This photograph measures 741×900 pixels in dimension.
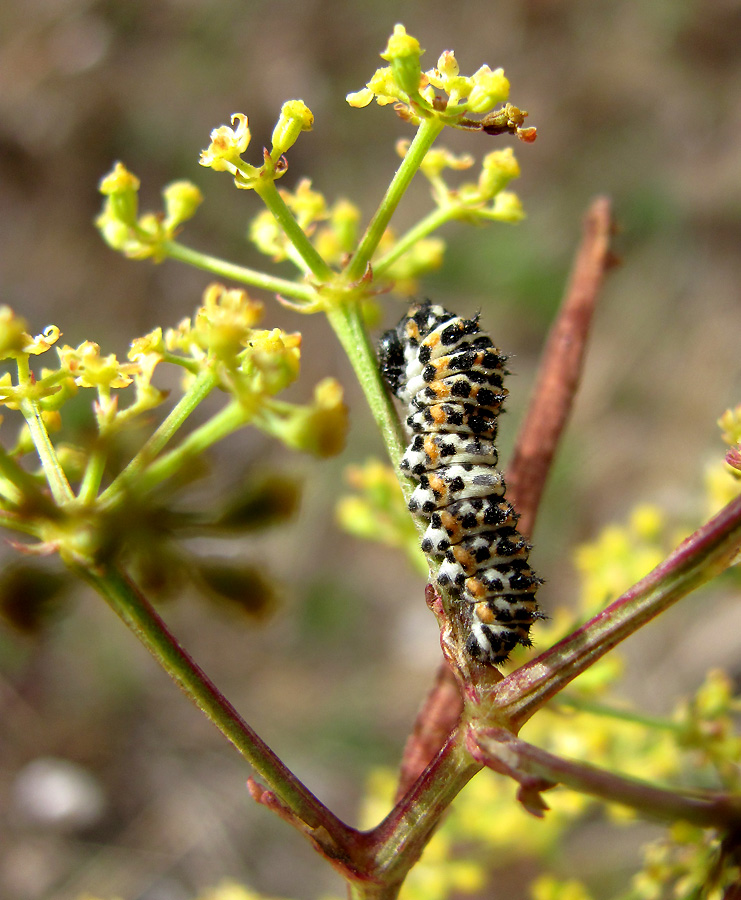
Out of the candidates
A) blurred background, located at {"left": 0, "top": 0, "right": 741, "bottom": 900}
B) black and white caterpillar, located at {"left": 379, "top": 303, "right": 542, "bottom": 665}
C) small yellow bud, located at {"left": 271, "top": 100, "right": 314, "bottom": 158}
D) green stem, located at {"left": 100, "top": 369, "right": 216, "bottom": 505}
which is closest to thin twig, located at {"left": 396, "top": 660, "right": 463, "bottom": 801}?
black and white caterpillar, located at {"left": 379, "top": 303, "right": 542, "bottom": 665}

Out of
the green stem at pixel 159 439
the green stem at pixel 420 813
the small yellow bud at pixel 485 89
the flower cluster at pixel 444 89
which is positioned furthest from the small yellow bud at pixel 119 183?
the green stem at pixel 420 813

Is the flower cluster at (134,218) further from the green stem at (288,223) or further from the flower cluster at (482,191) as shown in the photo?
the flower cluster at (482,191)

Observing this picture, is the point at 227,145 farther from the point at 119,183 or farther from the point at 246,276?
the point at 119,183

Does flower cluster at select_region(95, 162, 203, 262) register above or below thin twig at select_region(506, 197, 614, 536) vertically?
above

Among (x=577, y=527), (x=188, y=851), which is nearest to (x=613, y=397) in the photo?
(x=577, y=527)

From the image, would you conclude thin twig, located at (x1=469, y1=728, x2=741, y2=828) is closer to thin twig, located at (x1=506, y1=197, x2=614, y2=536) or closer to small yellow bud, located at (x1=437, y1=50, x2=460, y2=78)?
thin twig, located at (x1=506, y1=197, x2=614, y2=536)

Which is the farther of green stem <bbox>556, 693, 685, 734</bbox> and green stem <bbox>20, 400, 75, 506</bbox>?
green stem <bbox>556, 693, 685, 734</bbox>
